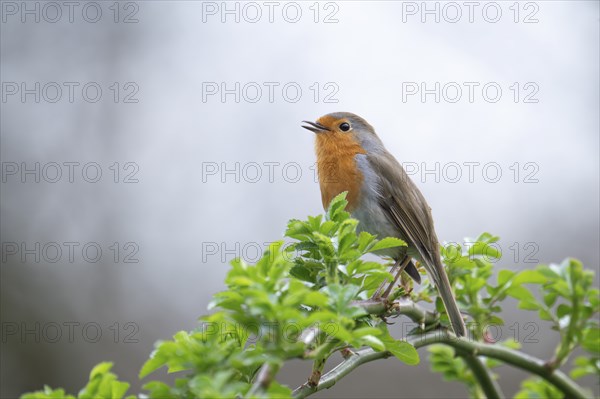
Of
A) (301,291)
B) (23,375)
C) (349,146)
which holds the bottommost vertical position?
(23,375)

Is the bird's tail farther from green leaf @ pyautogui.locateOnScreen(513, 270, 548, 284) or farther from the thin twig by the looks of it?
green leaf @ pyautogui.locateOnScreen(513, 270, 548, 284)

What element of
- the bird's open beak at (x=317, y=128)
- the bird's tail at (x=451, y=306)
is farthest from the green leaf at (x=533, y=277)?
the bird's open beak at (x=317, y=128)

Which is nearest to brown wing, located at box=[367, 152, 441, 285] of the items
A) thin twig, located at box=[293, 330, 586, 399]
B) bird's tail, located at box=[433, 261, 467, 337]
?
bird's tail, located at box=[433, 261, 467, 337]

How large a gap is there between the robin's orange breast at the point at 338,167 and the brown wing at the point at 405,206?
0.12 metres

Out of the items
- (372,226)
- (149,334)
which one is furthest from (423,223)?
(149,334)

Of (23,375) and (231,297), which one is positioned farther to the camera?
(23,375)

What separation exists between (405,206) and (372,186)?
208mm

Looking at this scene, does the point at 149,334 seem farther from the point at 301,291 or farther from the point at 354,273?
the point at 301,291

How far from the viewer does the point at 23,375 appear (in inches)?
235

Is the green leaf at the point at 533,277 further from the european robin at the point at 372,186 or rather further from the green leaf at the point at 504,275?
the european robin at the point at 372,186

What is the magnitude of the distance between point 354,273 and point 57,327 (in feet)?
17.3

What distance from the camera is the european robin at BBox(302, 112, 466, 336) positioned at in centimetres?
337

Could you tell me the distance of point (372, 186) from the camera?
12.3ft

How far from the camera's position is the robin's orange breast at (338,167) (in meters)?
3.74
